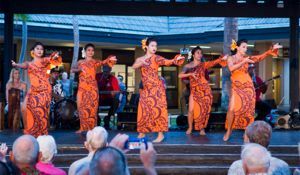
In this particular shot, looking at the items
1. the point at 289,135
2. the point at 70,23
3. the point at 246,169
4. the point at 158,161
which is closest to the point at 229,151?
the point at 158,161

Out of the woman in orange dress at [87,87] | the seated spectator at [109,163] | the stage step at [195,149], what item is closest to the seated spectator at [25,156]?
the seated spectator at [109,163]

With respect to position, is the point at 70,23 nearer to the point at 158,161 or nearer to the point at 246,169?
the point at 158,161

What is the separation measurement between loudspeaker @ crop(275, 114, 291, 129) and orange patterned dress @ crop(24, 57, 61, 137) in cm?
471

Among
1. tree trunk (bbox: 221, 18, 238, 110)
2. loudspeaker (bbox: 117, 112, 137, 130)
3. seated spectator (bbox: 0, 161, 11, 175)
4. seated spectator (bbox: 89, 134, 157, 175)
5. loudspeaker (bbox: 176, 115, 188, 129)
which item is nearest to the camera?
seated spectator (bbox: 89, 134, 157, 175)

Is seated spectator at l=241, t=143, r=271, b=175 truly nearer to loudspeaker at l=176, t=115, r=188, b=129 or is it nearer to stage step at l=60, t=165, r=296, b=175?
stage step at l=60, t=165, r=296, b=175

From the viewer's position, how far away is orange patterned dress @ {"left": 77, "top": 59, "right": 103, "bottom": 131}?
8.88m

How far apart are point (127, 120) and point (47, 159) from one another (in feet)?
21.7

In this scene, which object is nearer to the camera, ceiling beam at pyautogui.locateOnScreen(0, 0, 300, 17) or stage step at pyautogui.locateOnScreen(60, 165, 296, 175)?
stage step at pyautogui.locateOnScreen(60, 165, 296, 175)

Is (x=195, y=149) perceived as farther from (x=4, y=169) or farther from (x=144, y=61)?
(x=4, y=169)

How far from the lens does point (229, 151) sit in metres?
7.46

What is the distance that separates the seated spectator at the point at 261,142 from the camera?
3705mm

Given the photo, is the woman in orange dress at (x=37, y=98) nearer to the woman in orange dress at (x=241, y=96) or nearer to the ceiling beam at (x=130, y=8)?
the ceiling beam at (x=130, y=8)

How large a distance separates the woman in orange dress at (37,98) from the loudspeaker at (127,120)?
2595mm

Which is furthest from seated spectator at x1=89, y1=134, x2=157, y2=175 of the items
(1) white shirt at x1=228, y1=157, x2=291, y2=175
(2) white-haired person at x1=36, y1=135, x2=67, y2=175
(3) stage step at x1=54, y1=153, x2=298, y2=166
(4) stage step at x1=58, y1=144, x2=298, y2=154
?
(4) stage step at x1=58, y1=144, x2=298, y2=154
